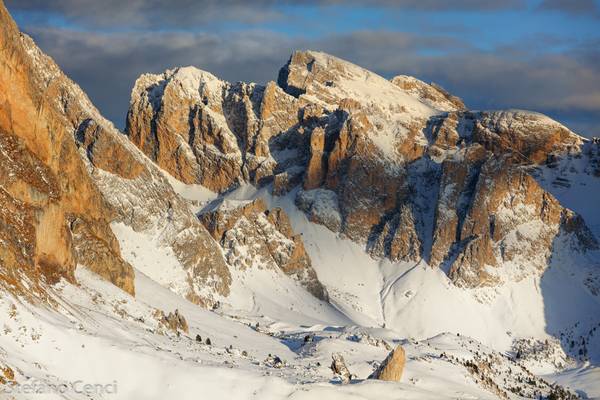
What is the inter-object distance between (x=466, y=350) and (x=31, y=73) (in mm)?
94353

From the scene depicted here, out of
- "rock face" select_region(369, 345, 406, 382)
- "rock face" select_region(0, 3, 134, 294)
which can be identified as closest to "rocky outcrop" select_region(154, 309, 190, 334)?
"rock face" select_region(0, 3, 134, 294)

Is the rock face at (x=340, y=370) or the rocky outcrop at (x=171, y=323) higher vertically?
the rocky outcrop at (x=171, y=323)

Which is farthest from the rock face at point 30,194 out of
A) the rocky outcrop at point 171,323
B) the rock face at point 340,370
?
the rock face at point 340,370

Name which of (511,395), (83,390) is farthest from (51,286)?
(511,395)

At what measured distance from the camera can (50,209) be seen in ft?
370

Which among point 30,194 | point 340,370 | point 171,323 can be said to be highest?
point 30,194

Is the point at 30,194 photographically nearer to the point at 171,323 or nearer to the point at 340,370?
the point at 171,323

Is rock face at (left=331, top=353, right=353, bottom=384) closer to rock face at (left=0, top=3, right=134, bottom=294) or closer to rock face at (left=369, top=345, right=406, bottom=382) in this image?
rock face at (left=369, top=345, right=406, bottom=382)

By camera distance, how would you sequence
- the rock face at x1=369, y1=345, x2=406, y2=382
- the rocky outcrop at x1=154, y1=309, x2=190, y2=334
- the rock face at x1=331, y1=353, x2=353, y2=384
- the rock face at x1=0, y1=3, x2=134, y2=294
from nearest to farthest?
1. the rock face at x1=0, y1=3, x2=134, y2=294
2. the rock face at x1=331, y1=353, x2=353, y2=384
3. the rock face at x1=369, y1=345, x2=406, y2=382
4. the rocky outcrop at x1=154, y1=309, x2=190, y2=334

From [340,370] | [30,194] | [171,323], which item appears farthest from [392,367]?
[30,194]

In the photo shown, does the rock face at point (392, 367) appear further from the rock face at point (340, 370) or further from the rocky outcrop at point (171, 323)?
the rocky outcrop at point (171, 323)

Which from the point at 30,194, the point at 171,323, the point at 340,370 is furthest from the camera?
the point at 171,323

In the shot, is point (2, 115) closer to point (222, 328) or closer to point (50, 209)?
point (50, 209)

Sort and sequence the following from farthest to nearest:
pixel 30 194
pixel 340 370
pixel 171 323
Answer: pixel 171 323
pixel 340 370
pixel 30 194
